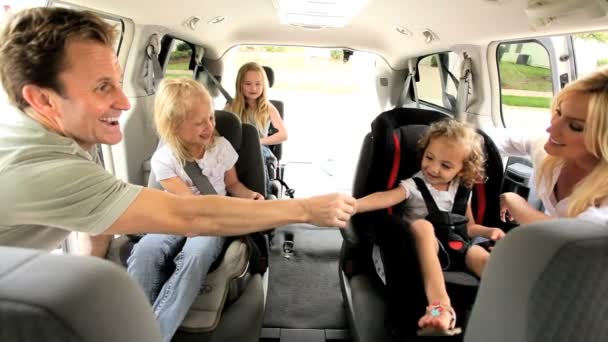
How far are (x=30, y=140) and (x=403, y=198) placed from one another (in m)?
1.69

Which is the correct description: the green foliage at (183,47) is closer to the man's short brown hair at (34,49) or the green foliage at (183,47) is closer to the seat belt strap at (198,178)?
the seat belt strap at (198,178)

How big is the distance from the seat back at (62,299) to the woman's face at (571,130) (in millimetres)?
1660

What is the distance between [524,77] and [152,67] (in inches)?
133

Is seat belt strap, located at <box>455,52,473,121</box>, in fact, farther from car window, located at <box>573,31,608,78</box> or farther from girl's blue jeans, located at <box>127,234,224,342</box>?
girl's blue jeans, located at <box>127,234,224,342</box>

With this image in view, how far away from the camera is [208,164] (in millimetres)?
2305

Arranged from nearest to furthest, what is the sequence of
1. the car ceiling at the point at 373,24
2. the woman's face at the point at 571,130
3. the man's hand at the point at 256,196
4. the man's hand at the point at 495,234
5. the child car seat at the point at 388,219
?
the woman's face at the point at 571,130
the child car seat at the point at 388,219
the man's hand at the point at 495,234
the man's hand at the point at 256,196
the car ceiling at the point at 373,24

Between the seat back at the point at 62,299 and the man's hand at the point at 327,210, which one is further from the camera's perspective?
the man's hand at the point at 327,210

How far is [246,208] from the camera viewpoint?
1357 mm

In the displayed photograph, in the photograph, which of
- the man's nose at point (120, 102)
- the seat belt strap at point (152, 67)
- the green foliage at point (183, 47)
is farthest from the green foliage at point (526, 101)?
the green foliage at point (183, 47)

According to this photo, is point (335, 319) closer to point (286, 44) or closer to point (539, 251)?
point (539, 251)

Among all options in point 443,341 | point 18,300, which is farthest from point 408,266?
point 18,300

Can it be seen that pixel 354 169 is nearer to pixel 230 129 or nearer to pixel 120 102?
pixel 230 129

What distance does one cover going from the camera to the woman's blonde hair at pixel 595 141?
1415 millimetres

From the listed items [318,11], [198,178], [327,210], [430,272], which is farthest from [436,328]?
[318,11]
